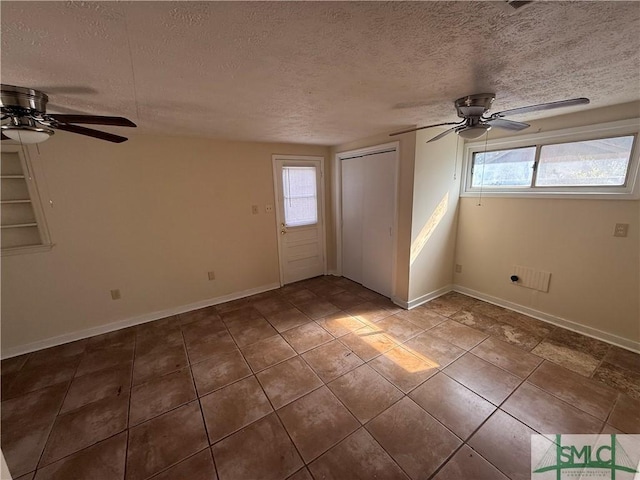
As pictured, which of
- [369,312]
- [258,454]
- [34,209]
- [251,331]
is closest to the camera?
[258,454]

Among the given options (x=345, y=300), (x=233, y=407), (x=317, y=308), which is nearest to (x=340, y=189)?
(x=345, y=300)

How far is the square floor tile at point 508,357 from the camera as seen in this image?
2.15 metres

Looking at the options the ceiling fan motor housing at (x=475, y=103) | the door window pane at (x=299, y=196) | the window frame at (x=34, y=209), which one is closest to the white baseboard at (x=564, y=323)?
the ceiling fan motor housing at (x=475, y=103)

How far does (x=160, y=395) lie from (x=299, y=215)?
274 cm

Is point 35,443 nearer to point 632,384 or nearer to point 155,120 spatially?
point 155,120

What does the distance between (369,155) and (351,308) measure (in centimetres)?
206

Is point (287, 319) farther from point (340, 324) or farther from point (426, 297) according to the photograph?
point (426, 297)

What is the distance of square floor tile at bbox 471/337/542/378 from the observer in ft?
7.04

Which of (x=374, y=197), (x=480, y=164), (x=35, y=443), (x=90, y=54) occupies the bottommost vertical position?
(x=35, y=443)

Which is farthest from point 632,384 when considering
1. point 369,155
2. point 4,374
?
point 4,374

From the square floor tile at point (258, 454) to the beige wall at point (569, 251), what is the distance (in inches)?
121

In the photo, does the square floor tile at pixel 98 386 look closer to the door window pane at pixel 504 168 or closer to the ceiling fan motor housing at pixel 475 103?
the ceiling fan motor housing at pixel 475 103

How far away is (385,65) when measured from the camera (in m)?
1.32

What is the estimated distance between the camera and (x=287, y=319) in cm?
305
